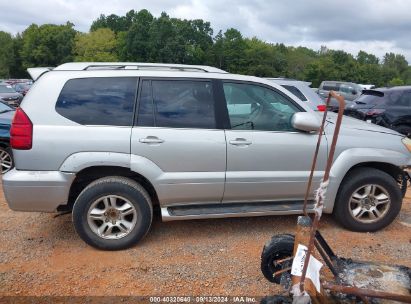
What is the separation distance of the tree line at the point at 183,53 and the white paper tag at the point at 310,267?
6614 centimetres

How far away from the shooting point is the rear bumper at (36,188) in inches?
144

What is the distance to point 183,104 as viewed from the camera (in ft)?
13.1

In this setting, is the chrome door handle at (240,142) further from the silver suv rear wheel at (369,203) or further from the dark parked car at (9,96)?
the dark parked car at (9,96)

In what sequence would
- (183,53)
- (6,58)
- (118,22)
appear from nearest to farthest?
(183,53) < (6,58) < (118,22)

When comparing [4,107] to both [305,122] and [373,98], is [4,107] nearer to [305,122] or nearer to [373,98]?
[305,122]

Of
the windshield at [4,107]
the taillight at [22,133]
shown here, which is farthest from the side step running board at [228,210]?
the windshield at [4,107]

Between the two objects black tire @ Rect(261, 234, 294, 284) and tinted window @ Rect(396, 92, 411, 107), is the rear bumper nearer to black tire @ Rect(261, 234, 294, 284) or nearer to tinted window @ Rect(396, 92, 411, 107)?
black tire @ Rect(261, 234, 294, 284)

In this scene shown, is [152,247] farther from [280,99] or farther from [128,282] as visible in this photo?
[280,99]

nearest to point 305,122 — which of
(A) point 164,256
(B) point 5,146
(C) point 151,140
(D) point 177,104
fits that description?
(D) point 177,104

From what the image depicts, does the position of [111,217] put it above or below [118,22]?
below

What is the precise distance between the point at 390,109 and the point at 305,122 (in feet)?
22.4

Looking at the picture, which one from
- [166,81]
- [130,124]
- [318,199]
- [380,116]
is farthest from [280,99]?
[380,116]

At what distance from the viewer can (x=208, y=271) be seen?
3.58 m

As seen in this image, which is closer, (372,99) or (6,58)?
(372,99)
